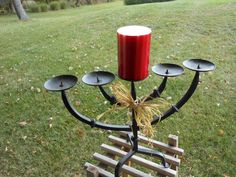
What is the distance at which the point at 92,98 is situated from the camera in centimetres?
326

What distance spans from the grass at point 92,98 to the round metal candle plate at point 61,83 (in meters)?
1.31

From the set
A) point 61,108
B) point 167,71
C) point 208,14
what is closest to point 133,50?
point 167,71

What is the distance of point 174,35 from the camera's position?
5.00m

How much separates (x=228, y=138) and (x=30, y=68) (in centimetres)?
296

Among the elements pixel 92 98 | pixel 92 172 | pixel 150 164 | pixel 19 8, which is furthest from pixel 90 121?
pixel 19 8

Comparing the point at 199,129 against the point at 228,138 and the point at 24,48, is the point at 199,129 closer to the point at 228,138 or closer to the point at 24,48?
the point at 228,138

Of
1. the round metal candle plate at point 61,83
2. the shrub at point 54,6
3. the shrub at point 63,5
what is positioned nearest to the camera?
the round metal candle plate at point 61,83

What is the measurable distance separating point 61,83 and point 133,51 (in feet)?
1.24

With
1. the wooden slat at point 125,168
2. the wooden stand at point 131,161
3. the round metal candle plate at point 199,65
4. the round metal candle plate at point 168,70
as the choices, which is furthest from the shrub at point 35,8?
the round metal candle plate at point 199,65

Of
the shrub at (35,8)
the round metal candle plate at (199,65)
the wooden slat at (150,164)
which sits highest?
the round metal candle plate at (199,65)

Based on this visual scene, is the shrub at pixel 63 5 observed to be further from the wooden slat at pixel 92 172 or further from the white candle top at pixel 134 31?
the white candle top at pixel 134 31

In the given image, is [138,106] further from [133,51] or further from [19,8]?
[19,8]

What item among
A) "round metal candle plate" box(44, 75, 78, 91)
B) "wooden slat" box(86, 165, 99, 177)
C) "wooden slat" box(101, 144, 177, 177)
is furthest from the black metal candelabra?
"wooden slat" box(101, 144, 177, 177)

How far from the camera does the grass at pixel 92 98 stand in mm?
2516
